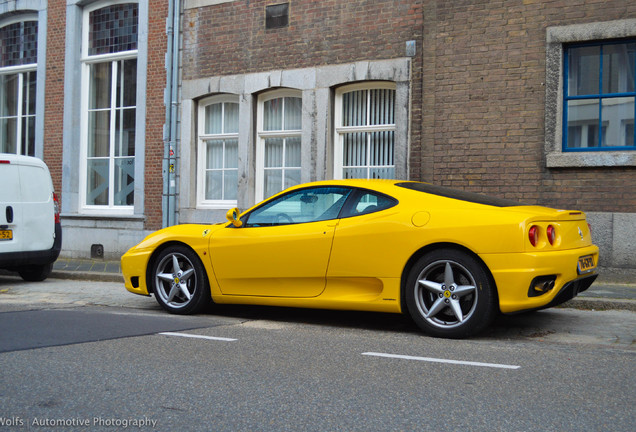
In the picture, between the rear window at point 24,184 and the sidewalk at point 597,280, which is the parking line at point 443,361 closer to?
the sidewalk at point 597,280

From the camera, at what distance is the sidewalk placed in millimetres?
7918

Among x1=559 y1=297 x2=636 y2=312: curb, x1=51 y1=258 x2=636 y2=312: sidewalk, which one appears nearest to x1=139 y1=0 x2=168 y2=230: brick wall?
x1=51 y1=258 x2=636 y2=312: sidewalk

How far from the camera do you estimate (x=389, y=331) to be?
669 cm

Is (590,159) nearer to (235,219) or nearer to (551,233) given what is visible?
(551,233)

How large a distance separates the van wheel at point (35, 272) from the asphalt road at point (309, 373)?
3999 millimetres

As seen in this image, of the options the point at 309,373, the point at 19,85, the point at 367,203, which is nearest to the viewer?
the point at 309,373

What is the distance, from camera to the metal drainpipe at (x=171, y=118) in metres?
14.6

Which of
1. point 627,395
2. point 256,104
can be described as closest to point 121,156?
point 256,104

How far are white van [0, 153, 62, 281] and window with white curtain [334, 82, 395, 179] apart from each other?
4912mm

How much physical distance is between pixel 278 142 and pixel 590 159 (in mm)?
5795

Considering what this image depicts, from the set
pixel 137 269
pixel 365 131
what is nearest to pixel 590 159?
pixel 365 131

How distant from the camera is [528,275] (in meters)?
5.84

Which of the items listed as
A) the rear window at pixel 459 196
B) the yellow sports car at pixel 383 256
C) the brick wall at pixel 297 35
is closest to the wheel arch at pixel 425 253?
the yellow sports car at pixel 383 256

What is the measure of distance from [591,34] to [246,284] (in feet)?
21.6
